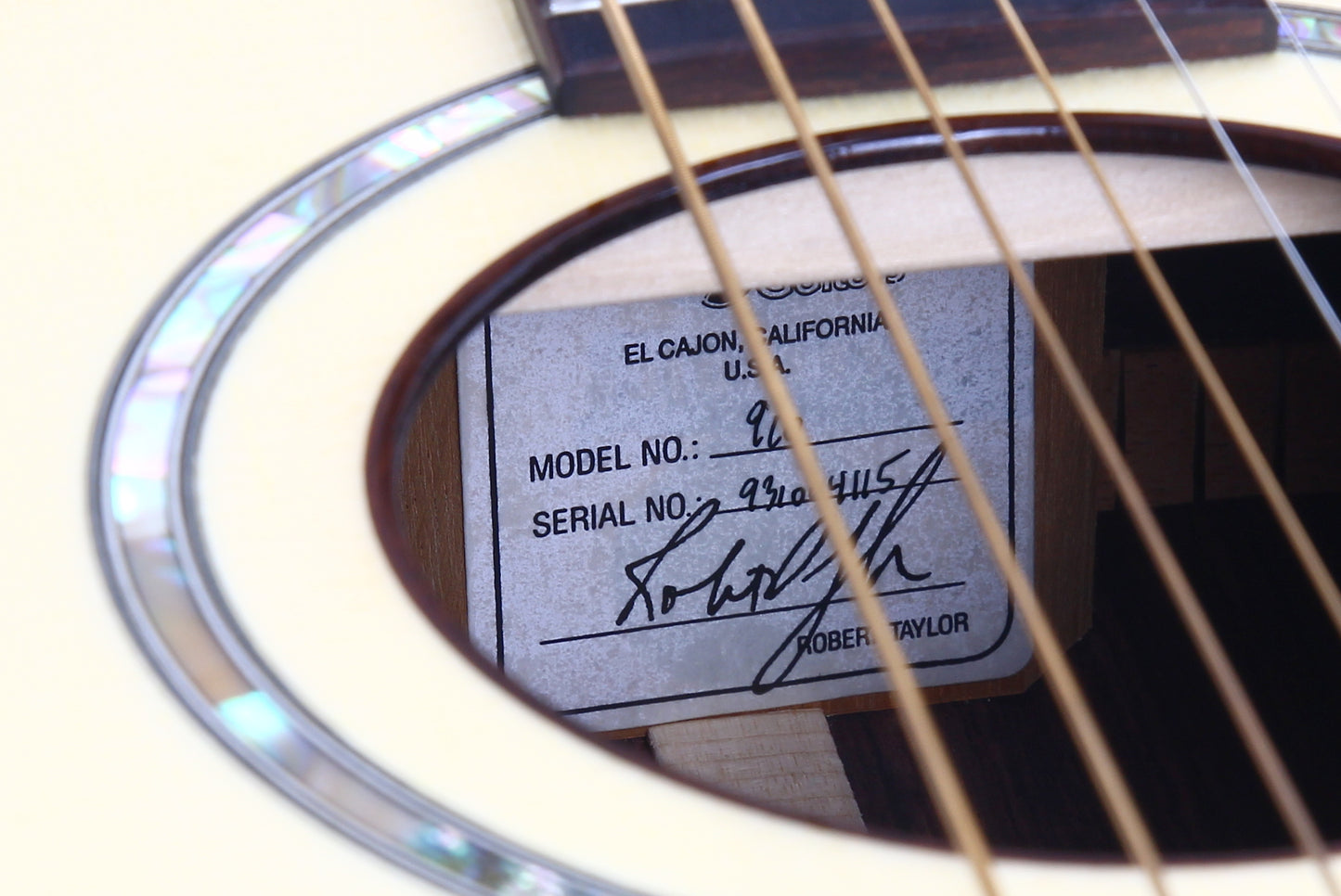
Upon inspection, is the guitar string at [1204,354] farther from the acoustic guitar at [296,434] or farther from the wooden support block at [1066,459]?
the wooden support block at [1066,459]

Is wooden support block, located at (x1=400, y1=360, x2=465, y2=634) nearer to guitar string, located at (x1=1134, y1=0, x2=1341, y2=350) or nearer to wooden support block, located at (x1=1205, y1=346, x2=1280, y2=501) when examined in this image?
guitar string, located at (x1=1134, y1=0, x2=1341, y2=350)

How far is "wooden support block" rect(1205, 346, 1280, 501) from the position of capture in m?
1.16

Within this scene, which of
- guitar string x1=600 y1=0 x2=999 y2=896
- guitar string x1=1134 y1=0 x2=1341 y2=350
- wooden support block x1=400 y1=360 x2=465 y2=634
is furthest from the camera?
wooden support block x1=400 y1=360 x2=465 y2=634

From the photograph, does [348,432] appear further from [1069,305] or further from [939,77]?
[1069,305]

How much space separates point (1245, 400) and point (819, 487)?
93cm

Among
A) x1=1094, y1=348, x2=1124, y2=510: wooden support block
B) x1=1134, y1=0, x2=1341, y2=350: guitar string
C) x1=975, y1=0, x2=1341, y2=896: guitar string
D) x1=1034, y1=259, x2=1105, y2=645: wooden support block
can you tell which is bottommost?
x1=975, y1=0, x2=1341, y2=896: guitar string

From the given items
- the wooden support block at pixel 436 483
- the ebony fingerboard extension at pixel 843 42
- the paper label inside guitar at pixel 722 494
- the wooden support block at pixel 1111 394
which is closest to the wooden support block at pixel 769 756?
the paper label inside guitar at pixel 722 494

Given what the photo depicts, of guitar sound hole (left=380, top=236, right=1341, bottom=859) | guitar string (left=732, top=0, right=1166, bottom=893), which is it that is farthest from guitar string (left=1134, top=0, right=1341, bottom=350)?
guitar sound hole (left=380, top=236, right=1341, bottom=859)

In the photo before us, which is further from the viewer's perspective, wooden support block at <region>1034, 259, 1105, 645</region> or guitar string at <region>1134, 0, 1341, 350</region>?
wooden support block at <region>1034, 259, 1105, 645</region>

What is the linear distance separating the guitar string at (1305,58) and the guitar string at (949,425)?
16cm

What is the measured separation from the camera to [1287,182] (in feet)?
1.85
